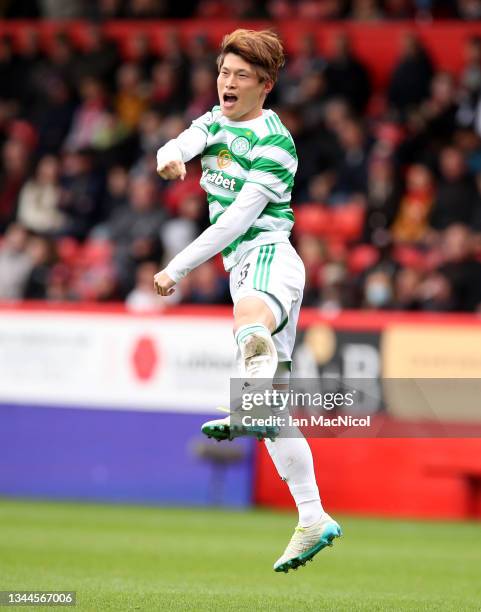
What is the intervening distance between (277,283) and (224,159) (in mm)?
757

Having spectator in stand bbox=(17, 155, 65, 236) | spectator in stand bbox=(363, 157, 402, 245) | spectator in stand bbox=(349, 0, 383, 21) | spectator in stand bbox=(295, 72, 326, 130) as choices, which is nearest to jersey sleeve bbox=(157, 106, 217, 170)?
spectator in stand bbox=(363, 157, 402, 245)

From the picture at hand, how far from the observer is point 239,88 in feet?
23.6

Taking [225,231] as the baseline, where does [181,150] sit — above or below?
above

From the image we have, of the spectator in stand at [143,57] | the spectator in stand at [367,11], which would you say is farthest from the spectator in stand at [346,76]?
the spectator in stand at [143,57]

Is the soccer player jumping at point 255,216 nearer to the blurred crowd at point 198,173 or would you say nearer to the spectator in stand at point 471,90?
the blurred crowd at point 198,173

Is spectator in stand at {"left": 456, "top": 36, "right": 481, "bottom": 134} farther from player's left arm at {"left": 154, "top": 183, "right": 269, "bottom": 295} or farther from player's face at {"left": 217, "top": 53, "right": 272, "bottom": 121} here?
player's left arm at {"left": 154, "top": 183, "right": 269, "bottom": 295}

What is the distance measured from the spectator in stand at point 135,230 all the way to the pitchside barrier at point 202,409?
1798 millimetres

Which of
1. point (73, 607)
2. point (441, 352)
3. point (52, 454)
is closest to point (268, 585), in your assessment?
point (73, 607)

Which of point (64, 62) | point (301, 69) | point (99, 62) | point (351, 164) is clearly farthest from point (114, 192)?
point (351, 164)

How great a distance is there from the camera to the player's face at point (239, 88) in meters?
7.18

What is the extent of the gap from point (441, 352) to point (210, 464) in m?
2.86

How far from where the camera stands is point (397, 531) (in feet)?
41.9

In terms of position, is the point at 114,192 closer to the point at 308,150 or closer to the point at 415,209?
the point at 308,150

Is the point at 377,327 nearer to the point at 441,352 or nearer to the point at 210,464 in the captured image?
the point at 441,352
